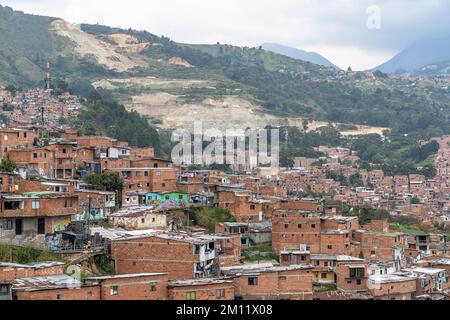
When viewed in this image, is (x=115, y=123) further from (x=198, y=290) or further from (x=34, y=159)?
(x=198, y=290)

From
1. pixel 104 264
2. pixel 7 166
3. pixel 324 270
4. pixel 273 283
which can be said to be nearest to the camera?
pixel 273 283

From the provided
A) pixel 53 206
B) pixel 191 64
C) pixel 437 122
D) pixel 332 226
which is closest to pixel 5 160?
pixel 53 206

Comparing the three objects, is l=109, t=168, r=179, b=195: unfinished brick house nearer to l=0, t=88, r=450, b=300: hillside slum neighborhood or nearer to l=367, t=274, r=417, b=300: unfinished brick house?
l=0, t=88, r=450, b=300: hillside slum neighborhood

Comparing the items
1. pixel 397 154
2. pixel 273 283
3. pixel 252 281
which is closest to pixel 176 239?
pixel 252 281

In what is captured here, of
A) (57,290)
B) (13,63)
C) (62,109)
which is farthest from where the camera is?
(13,63)

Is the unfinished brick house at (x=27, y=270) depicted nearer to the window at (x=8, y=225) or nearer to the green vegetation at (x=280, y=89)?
the window at (x=8, y=225)

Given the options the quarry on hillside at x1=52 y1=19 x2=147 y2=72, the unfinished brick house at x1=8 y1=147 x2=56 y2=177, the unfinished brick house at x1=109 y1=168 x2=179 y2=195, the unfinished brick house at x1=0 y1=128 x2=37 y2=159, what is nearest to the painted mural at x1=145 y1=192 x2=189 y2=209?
the unfinished brick house at x1=109 y1=168 x2=179 y2=195

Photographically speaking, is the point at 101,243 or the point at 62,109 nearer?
the point at 101,243
